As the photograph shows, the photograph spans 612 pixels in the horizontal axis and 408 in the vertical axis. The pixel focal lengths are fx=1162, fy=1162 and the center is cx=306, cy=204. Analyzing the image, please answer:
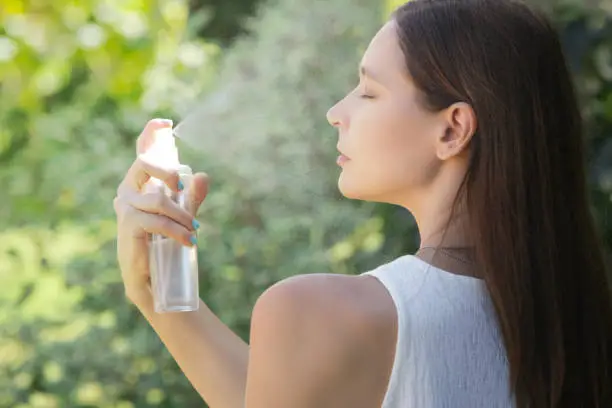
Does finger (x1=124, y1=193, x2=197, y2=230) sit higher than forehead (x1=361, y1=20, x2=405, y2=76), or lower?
lower

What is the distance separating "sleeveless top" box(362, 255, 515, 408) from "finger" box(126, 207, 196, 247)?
34 cm

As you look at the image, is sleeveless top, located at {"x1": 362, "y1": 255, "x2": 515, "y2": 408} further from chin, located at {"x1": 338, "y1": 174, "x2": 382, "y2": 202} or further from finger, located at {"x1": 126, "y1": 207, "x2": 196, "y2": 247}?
finger, located at {"x1": 126, "y1": 207, "x2": 196, "y2": 247}

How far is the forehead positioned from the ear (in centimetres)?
7

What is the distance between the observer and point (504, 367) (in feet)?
4.08

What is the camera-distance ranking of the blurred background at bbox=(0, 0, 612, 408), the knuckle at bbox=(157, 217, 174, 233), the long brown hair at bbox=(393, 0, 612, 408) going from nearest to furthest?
the long brown hair at bbox=(393, 0, 612, 408) → the knuckle at bbox=(157, 217, 174, 233) → the blurred background at bbox=(0, 0, 612, 408)

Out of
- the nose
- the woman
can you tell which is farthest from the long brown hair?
the nose

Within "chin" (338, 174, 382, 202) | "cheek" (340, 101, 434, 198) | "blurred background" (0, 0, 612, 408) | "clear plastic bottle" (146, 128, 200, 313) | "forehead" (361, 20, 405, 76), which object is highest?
"forehead" (361, 20, 405, 76)

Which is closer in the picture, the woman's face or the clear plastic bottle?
the woman's face

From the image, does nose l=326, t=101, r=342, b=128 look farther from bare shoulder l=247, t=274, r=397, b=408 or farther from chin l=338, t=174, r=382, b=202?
bare shoulder l=247, t=274, r=397, b=408

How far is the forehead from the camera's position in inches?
51.1

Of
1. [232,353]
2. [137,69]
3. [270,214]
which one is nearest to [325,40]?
[270,214]

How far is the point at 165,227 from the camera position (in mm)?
1464

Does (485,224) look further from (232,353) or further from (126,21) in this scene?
(126,21)

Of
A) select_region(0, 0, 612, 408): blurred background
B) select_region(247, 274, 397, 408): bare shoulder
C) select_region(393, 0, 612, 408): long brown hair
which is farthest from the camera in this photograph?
select_region(0, 0, 612, 408): blurred background
